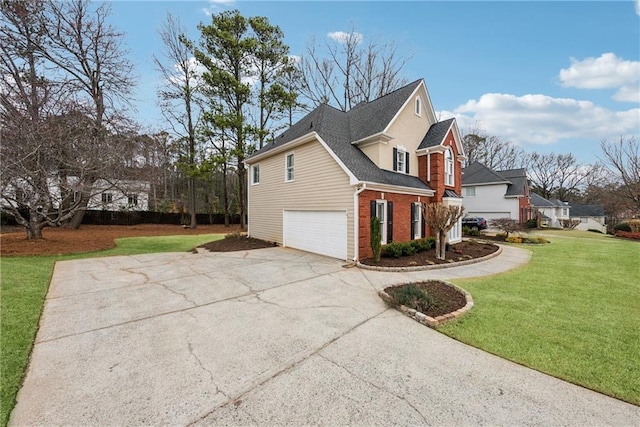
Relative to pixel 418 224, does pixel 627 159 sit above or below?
above

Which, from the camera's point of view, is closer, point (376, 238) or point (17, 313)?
point (17, 313)

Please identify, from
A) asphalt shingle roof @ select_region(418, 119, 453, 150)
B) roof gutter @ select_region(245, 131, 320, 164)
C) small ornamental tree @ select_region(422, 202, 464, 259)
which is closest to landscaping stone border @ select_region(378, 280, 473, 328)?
small ornamental tree @ select_region(422, 202, 464, 259)

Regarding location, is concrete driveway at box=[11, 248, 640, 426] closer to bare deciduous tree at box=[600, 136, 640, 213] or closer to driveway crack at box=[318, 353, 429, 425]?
driveway crack at box=[318, 353, 429, 425]

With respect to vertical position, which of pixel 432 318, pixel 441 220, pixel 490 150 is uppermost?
pixel 490 150

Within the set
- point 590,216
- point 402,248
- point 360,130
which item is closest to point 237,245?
point 402,248

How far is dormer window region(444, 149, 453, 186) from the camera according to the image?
13.8 metres

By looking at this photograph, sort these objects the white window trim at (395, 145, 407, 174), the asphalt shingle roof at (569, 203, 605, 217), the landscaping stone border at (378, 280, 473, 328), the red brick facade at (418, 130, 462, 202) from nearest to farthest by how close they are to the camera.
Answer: the landscaping stone border at (378, 280, 473, 328) < the white window trim at (395, 145, 407, 174) < the red brick facade at (418, 130, 462, 202) < the asphalt shingle roof at (569, 203, 605, 217)

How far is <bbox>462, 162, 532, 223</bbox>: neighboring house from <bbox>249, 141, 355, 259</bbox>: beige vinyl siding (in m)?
21.4

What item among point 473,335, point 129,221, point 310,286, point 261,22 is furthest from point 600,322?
point 129,221

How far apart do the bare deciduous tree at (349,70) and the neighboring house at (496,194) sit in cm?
1397

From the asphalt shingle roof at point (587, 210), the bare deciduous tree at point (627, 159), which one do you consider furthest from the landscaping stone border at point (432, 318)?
the asphalt shingle roof at point (587, 210)

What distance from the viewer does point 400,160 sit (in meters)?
12.6

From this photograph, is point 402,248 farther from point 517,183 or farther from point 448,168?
point 517,183

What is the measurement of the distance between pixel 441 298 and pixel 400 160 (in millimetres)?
8553
